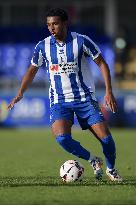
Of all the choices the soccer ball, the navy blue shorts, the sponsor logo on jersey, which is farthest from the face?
the soccer ball

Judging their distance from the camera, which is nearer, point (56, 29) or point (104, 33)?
point (56, 29)

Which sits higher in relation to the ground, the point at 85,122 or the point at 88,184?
the point at 85,122

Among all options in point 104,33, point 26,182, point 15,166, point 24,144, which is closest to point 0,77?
point 104,33

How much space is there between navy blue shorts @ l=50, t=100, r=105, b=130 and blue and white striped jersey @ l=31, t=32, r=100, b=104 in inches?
2.6

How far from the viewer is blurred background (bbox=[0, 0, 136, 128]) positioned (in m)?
A: 26.4

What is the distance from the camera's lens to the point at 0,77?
99.8 ft

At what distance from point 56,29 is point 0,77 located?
2101 cm

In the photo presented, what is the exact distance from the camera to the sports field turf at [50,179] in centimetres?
812

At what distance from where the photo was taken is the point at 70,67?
979cm

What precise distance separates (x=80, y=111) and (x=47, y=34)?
69.9 ft

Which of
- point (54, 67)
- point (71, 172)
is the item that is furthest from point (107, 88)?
point (71, 172)

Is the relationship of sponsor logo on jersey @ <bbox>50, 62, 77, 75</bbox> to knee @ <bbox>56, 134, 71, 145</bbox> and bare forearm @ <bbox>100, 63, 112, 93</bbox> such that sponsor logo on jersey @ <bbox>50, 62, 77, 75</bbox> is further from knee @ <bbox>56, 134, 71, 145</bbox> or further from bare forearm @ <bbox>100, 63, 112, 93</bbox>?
knee @ <bbox>56, 134, 71, 145</bbox>

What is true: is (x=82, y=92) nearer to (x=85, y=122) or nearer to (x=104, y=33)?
(x=85, y=122)

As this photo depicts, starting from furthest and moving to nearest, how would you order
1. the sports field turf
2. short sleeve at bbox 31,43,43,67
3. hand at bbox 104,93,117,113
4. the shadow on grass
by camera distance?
1. short sleeve at bbox 31,43,43,67
2. the shadow on grass
3. hand at bbox 104,93,117,113
4. the sports field turf
